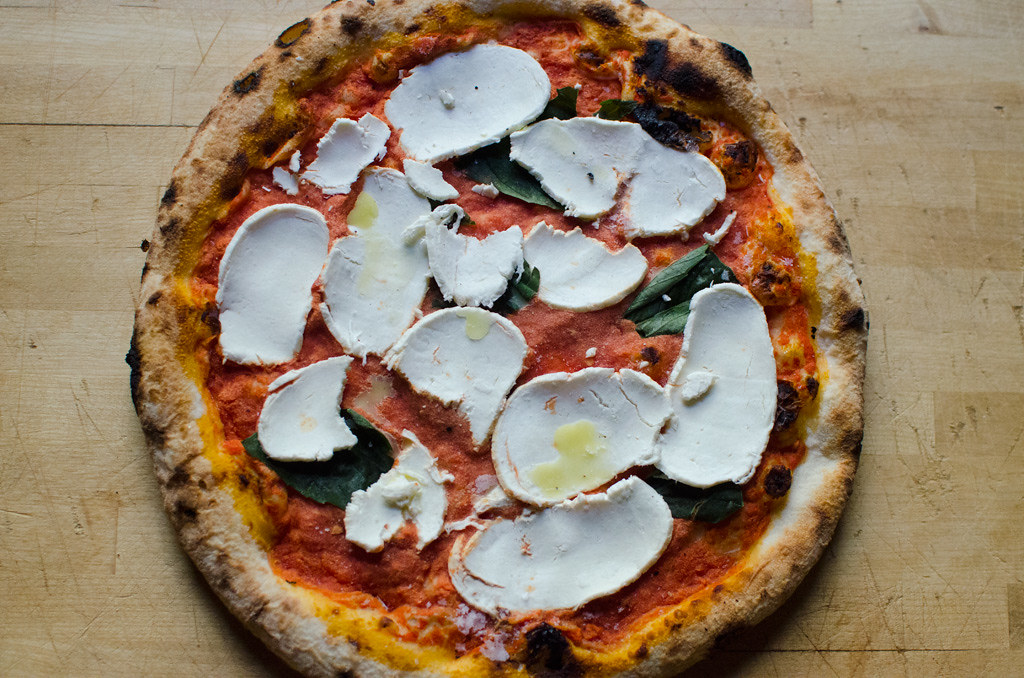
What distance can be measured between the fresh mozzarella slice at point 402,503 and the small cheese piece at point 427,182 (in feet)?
2.84

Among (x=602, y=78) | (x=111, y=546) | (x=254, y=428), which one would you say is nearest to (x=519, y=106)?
(x=602, y=78)

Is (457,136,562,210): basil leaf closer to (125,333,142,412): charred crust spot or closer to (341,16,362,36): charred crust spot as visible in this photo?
(341,16,362,36): charred crust spot

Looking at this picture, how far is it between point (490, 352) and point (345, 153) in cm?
92

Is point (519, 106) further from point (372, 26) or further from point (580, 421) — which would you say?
point (580, 421)

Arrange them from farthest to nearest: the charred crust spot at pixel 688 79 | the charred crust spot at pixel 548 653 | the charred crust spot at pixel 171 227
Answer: the charred crust spot at pixel 688 79 → the charred crust spot at pixel 171 227 → the charred crust spot at pixel 548 653

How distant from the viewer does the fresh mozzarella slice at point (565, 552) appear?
298cm

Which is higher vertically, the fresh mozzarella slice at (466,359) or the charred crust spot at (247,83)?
the charred crust spot at (247,83)

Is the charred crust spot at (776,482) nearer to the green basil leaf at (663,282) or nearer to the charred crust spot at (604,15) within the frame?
the green basil leaf at (663,282)

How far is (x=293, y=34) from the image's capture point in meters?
3.33

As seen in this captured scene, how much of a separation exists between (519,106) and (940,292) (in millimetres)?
1914

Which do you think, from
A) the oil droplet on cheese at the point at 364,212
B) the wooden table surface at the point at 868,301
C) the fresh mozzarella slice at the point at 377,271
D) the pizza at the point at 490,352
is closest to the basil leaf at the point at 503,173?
the pizza at the point at 490,352

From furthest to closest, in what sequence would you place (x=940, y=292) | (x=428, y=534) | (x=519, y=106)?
(x=940, y=292), (x=519, y=106), (x=428, y=534)

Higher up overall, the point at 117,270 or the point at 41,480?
the point at 117,270

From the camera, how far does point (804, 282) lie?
10.7ft
